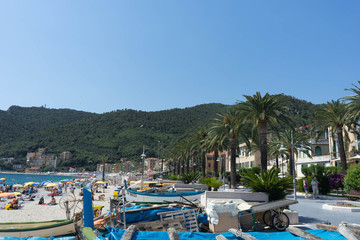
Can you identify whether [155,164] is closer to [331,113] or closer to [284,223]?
[331,113]

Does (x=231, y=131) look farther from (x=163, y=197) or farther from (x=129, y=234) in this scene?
(x=129, y=234)

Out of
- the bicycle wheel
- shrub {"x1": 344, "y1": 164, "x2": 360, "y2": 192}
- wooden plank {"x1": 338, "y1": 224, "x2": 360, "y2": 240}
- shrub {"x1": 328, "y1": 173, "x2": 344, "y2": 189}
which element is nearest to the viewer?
wooden plank {"x1": 338, "y1": 224, "x2": 360, "y2": 240}

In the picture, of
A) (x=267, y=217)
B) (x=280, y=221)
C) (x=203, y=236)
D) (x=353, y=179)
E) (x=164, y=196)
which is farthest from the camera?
(x=353, y=179)

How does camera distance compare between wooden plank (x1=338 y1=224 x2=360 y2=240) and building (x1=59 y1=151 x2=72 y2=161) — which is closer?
wooden plank (x1=338 y1=224 x2=360 y2=240)

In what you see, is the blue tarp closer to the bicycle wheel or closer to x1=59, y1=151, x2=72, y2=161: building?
the bicycle wheel

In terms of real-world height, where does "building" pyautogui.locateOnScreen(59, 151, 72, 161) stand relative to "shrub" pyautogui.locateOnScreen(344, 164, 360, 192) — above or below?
above

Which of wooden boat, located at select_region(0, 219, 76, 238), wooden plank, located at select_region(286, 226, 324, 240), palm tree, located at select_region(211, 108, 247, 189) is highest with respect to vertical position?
palm tree, located at select_region(211, 108, 247, 189)

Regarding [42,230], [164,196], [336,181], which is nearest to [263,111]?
[336,181]

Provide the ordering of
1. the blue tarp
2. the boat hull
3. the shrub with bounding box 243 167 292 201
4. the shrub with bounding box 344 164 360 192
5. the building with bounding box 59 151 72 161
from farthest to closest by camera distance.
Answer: the building with bounding box 59 151 72 161, the shrub with bounding box 344 164 360 192, the boat hull, the shrub with bounding box 243 167 292 201, the blue tarp

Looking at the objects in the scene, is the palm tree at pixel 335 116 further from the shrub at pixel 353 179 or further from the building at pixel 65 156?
the building at pixel 65 156

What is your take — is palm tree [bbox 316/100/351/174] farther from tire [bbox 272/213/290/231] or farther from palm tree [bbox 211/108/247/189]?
tire [bbox 272/213/290/231]

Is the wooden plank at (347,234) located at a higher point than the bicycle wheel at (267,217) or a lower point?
higher

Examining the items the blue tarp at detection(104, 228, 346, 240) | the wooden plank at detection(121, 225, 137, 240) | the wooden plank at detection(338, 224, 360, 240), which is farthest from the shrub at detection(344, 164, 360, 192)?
the wooden plank at detection(121, 225, 137, 240)

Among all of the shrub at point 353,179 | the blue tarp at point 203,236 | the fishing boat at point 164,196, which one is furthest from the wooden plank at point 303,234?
the shrub at point 353,179
